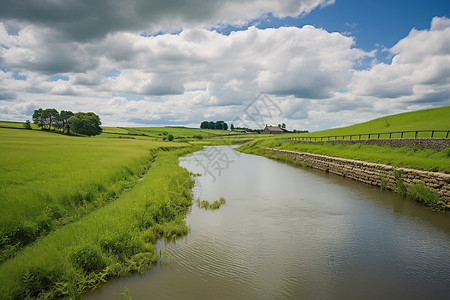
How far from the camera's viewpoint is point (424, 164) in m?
16.1

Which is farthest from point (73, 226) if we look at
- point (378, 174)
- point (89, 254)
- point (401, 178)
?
point (378, 174)

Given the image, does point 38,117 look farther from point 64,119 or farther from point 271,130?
point 271,130

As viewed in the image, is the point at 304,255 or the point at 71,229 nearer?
the point at 71,229

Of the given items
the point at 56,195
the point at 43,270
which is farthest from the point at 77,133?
the point at 43,270

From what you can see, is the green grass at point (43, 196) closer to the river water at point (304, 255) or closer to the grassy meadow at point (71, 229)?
the grassy meadow at point (71, 229)

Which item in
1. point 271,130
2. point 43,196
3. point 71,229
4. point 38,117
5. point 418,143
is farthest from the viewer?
point 271,130

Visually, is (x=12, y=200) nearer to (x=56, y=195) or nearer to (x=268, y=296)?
(x=56, y=195)

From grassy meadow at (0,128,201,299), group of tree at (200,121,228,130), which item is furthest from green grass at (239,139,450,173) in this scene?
group of tree at (200,121,228,130)

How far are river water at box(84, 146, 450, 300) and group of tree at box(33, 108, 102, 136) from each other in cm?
9009

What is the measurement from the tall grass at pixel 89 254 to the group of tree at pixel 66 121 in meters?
90.6

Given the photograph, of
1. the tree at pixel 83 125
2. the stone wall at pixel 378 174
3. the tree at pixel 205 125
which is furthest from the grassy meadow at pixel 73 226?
the tree at pixel 205 125

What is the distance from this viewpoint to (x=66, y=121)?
10081 centimetres

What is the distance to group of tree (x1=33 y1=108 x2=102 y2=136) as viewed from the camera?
88.1 m

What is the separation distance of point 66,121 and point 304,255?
115193 millimetres
